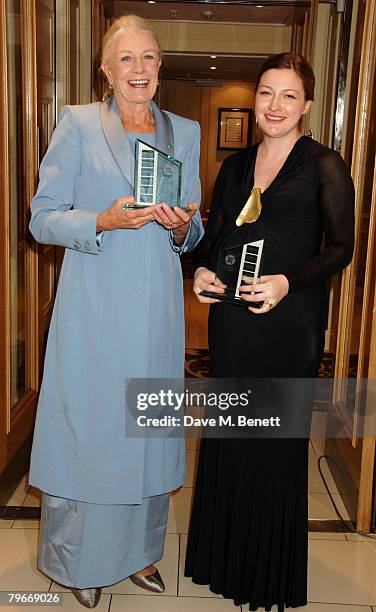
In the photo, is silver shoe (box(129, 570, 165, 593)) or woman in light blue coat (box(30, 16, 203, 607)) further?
silver shoe (box(129, 570, 165, 593))

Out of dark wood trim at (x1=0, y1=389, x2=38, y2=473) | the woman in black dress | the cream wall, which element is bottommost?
dark wood trim at (x1=0, y1=389, x2=38, y2=473)

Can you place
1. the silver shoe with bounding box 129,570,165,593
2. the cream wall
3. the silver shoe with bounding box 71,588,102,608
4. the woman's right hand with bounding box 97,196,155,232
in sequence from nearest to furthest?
the woman's right hand with bounding box 97,196,155,232 < the silver shoe with bounding box 71,588,102,608 < the silver shoe with bounding box 129,570,165,593 < the cream wall

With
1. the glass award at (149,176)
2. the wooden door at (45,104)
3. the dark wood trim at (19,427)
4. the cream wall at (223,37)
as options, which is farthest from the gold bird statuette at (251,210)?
the cream wall at (223,37)

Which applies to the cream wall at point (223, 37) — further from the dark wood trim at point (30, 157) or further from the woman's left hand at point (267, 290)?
the woman's left hand at point (267, 290)

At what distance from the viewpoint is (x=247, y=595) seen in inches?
92.5

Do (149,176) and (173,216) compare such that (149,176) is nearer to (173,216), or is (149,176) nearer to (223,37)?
(173,216)

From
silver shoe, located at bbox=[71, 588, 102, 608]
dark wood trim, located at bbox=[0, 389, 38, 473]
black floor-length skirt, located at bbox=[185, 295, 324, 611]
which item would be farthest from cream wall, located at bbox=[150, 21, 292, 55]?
silver shoe, located at bbox=[71, 588, 102, 608]

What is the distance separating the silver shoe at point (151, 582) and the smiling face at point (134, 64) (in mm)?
1527

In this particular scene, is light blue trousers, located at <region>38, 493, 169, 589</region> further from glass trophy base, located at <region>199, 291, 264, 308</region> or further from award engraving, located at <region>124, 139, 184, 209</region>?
award engraving, located at <region>124, 139, 184, 209</region>

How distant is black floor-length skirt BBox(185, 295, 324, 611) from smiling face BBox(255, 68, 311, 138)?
0.49m

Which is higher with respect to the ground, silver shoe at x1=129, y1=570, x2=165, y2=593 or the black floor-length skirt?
the black floor-length skirt

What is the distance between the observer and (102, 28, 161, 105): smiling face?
1.98m

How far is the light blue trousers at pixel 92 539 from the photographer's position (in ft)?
7.34

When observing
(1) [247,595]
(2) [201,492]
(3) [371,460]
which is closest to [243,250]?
(2) [201,492]
